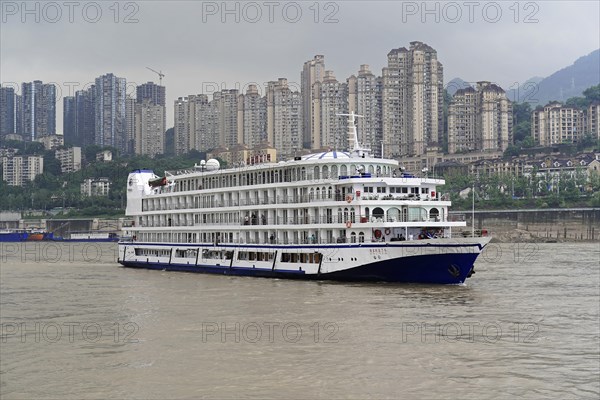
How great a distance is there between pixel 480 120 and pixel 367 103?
25101 millimetres

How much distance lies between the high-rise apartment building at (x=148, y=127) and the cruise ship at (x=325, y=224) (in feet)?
452

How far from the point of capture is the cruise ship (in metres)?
32.5

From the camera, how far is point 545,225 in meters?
96.1

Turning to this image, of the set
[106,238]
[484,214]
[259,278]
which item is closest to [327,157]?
[259,278]

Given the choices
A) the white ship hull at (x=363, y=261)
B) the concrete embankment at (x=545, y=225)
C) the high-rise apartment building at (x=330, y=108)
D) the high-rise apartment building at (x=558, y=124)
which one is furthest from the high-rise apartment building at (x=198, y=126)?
the white ship hull at (x=363, y=261)

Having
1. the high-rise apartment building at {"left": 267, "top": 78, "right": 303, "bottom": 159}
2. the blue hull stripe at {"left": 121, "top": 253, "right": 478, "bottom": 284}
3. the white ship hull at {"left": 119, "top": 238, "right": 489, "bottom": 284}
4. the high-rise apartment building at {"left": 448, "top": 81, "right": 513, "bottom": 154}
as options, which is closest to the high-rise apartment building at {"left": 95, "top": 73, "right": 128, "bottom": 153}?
the high-rise apartment building at {"left": 267, "top": 78, "right": 303, "bottom": 159}

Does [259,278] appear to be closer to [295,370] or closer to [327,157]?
[327,157]

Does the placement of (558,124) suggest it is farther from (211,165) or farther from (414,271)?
(414,271)

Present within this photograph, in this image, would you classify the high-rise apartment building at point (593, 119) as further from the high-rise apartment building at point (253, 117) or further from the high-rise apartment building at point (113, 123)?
the high-rise apartment building at point (113, 123)

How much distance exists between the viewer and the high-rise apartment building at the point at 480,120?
146m

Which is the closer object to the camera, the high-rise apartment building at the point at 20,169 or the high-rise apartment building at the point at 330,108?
the high-rise apartment building at the point at 330,108

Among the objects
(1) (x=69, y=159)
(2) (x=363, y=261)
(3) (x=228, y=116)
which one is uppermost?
(3) (x=228, y=116)

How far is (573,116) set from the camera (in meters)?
148

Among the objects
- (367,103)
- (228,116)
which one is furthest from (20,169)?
(367,103)
